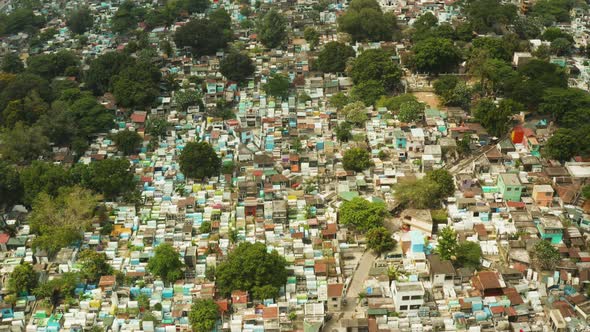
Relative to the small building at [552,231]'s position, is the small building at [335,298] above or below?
below

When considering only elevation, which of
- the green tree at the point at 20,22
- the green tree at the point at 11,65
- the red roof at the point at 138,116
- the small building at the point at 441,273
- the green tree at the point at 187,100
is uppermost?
the small building at the point at 441,273

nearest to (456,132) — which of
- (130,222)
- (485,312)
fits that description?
(485,312)

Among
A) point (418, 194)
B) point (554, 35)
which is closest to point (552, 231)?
point (418, 194)

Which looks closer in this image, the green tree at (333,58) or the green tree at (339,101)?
the green tree at (339,101)

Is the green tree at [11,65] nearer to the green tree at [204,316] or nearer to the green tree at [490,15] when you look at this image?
the green tree at [204,316]

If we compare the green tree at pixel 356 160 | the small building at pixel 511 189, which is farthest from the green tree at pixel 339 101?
the small building at pixel 511 189

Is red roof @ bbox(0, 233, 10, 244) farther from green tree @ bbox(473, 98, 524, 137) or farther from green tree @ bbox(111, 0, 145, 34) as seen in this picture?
green tree @ bbox(111, 0, 145, 34)

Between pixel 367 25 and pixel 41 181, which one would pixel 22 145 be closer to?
pixel 41 181
